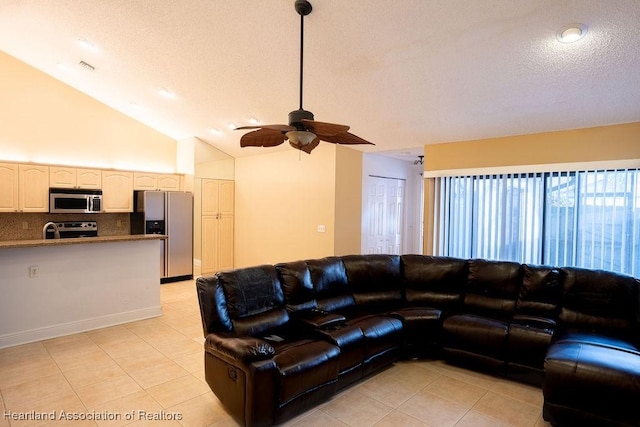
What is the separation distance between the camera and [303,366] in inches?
97.7

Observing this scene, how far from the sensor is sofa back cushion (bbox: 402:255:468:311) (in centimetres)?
395

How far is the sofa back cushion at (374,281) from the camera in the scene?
12.9 ft

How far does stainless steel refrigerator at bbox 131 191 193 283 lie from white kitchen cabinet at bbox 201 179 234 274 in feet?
1.35

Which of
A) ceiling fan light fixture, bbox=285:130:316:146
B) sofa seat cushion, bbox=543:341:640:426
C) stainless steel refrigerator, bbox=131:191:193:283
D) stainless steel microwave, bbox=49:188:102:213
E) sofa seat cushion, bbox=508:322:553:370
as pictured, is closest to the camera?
sofa seat cushion, bbox=543:341:640:426

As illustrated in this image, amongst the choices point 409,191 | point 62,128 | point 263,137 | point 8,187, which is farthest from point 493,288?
point 62,128

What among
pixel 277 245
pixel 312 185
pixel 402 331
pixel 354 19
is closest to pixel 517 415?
pixel 402 331

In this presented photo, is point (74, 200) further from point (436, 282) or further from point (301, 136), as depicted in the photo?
point (436, 282)

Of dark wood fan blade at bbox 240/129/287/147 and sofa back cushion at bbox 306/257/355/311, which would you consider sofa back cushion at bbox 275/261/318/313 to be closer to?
sofa back cushion at bbox 306/257/355/311

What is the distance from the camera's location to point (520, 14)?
264 cm

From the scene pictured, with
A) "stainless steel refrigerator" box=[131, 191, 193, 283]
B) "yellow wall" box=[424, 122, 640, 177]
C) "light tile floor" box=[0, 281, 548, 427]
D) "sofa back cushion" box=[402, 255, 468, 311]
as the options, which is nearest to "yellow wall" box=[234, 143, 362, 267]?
"stainless steel refrigerator" box=[131, 191, 193, 283]

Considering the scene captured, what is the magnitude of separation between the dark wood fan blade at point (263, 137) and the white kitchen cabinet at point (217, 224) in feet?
16.0

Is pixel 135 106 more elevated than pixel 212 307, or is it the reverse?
pixel 135 106

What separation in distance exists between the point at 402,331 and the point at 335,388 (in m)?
0.98

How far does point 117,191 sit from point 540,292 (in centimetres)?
673
